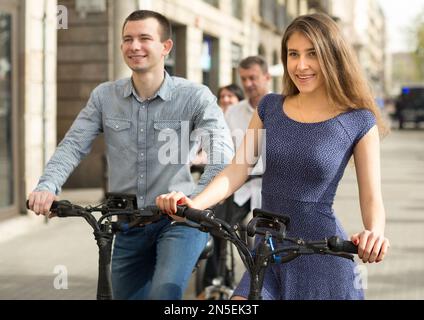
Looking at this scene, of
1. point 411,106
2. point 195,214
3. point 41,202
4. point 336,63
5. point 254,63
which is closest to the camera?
point 195,214

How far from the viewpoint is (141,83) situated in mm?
3562

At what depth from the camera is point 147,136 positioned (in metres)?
3.54

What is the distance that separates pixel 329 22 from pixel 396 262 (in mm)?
5415

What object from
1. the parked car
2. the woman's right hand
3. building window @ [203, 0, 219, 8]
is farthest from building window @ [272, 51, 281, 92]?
the woman's right hand

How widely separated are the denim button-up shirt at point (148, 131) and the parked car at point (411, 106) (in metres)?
40.4

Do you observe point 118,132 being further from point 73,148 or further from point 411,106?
point 411,106

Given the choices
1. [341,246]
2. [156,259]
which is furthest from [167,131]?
[341,246]

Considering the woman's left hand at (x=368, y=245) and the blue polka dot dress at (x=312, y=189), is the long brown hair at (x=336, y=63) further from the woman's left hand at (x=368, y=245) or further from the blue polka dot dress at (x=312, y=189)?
the woman's left hand at (x=368, y=245)

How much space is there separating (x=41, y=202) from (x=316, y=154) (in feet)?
3.22

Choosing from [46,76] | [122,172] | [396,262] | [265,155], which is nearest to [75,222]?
[46,76]

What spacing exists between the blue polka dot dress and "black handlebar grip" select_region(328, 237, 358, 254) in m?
0.56

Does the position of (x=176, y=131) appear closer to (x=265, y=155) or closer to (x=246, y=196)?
(x=265, y=155)

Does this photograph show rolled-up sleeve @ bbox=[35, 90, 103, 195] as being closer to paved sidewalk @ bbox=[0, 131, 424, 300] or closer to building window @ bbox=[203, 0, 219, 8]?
paved sidewalk @ bbox=[0, 131, 424, 300]

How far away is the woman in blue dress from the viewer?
108 inches
